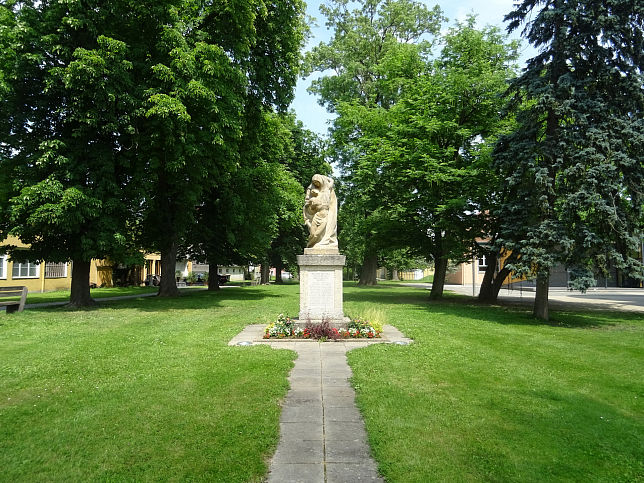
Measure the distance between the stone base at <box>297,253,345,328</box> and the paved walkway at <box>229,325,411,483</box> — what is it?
281cm

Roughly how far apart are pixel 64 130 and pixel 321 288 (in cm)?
1180

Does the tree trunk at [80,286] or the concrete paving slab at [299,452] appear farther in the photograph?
the tree trunk at [80,286]

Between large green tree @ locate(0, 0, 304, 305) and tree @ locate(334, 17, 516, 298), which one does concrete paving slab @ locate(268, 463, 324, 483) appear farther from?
tree @ locate(334, 17, 516, 298)

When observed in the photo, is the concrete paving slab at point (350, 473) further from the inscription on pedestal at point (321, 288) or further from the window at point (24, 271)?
the window at point (24, 271)

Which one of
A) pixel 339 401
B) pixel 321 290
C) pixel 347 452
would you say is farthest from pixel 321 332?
pixel 347 452

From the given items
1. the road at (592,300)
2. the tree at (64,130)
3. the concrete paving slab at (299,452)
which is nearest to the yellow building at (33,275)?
the tree at (64,130)

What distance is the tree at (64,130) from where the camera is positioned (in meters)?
13.3

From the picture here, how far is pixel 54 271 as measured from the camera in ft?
102

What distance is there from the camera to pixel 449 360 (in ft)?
25.0

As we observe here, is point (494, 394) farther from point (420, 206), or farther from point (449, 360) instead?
point (420, 206)

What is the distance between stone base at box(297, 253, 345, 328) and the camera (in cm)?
1039

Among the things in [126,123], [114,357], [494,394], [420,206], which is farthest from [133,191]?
[494,394]

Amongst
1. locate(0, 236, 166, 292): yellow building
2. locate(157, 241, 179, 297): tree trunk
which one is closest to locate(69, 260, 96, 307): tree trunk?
locate(157, 241, 179, 297): tree trunk

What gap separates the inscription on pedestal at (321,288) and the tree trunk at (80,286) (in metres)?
10.7
